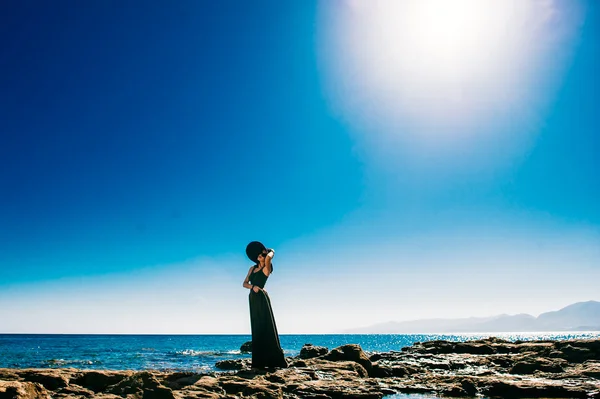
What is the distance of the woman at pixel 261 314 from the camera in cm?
1195

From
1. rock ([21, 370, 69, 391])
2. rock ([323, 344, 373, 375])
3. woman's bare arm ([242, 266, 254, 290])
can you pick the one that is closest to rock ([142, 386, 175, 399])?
rock ([21, 370, 69, 391])

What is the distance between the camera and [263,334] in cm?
1204

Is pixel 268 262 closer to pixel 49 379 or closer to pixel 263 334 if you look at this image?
pixel 263 334

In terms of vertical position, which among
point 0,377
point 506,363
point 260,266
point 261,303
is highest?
point 260,266

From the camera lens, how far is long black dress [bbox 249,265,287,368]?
11.9m

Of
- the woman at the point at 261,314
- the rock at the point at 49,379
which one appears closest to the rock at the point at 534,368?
the woman at the point at 261,314

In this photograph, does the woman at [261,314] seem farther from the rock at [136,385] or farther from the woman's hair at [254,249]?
the rock at [136,385]

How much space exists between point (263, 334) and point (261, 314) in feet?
2.03

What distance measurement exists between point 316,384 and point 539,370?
841 cm

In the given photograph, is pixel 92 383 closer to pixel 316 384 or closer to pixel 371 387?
pixel 316 384

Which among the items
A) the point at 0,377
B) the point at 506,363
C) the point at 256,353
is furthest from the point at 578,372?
the point at 0,377

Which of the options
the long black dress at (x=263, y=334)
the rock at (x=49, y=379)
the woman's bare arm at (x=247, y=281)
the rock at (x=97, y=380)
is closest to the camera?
the rock at (x=49, y=379)

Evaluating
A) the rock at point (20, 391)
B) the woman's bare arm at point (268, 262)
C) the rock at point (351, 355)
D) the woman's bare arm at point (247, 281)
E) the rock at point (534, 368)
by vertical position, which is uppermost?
the woman's bare arm at point (268, 262)

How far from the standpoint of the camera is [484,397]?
934cm
